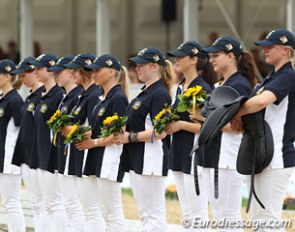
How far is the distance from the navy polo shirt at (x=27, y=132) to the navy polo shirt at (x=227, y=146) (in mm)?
2616

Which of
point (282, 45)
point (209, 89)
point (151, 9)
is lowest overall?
point (151, 9)

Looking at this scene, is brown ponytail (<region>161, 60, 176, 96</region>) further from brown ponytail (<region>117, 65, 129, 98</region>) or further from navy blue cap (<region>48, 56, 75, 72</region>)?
navy blue cap (<region>48, 56, 75, 72</region>)

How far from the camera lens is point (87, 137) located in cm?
932

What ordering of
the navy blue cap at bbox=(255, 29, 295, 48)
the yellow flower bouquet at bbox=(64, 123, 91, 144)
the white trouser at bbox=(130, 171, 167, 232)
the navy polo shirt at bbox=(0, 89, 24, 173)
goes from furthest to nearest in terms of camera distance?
the navy polo shirt at bbox=(0, 89, 24, 173) → the yellow flower bouquet at bbox=(64, 123, 91, 144) → the white trouser at bbox=(130, 171, 167, 232) → the navy blue cap at bbox=(255, 29, 295, 48)

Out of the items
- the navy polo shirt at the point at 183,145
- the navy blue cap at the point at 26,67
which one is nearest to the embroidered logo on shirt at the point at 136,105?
the navy polo shirt at the point at 183,145

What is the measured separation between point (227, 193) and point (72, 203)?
2.13 m

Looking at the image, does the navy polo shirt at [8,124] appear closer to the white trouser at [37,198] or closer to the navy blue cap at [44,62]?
the white trouser at [37,198]

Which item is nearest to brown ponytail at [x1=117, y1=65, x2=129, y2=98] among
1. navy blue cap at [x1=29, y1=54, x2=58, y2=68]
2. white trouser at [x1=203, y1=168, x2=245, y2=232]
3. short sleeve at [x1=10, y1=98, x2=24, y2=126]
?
navy blue cap at [x1=29, y1=54, x2=58, y2=68]

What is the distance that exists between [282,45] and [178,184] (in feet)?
5.73

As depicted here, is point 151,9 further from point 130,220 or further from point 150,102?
point 150,102

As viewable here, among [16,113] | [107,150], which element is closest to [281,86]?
[107,150]

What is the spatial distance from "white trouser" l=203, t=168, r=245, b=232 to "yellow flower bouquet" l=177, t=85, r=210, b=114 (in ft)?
1.74

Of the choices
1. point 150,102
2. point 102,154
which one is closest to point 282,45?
point 150,102

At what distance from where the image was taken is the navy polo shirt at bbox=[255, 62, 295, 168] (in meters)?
7.72
